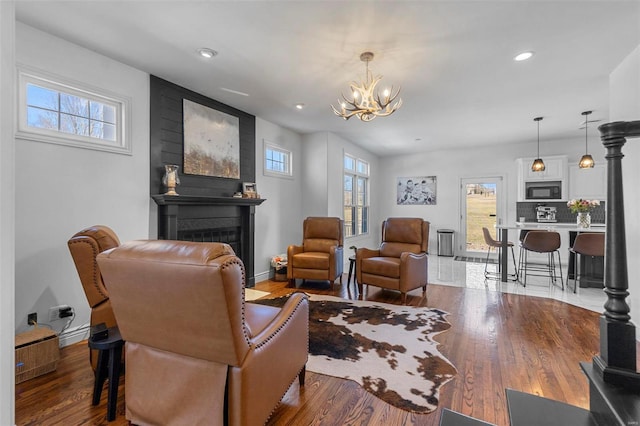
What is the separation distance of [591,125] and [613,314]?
614 cm

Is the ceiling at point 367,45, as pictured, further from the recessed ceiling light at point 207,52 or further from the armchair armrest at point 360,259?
the armchair armrest at point 360,259

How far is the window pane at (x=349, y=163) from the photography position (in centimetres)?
690

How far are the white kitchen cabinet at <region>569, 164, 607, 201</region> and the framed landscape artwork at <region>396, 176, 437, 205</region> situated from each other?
2896 mm

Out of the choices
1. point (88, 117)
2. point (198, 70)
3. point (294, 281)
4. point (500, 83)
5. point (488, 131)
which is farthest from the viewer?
point (488, 131)

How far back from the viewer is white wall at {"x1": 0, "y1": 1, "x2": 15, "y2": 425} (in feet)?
4.42

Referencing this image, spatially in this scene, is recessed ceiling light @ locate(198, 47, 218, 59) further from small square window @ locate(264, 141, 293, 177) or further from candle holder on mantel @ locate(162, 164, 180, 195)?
small square window @ locate(264, 141, 293, 177)

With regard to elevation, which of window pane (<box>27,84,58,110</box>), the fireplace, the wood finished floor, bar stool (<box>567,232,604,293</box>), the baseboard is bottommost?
the wood finished floor

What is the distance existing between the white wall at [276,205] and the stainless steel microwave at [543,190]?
5274mm

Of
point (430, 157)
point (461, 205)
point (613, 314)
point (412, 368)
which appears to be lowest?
point (412, 368)

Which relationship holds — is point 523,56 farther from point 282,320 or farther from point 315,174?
point 315,174

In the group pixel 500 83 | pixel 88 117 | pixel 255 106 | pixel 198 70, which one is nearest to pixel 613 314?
pixel 500 83

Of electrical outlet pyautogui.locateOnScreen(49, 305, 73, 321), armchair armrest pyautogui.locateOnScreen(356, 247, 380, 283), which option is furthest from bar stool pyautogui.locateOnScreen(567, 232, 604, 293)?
electrical outlet pyautogui.locateOnScreen(49, 305, 73, 321)

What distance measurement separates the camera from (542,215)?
6914 mm

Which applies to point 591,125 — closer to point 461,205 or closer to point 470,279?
point 461,205
